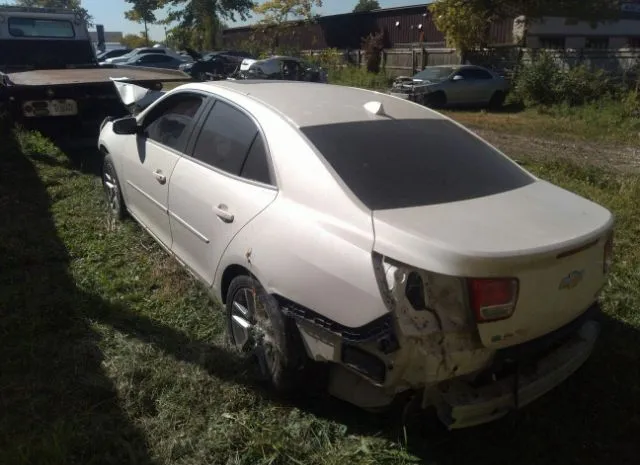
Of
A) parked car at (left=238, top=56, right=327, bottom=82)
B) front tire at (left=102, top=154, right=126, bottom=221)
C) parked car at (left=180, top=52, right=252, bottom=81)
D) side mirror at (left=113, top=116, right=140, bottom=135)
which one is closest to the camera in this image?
side mirror at (left=113, top=116, right=140, bottom=135)

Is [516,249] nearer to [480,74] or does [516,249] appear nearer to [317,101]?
[317,101]

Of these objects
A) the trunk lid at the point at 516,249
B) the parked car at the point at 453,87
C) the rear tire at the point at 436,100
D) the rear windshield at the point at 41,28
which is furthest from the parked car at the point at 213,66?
the trunk lid at the point at 516,249

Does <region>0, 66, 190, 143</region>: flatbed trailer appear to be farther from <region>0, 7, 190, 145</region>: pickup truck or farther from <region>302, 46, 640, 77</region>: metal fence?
<region>302, 46, 640, 77</region>: metal fence

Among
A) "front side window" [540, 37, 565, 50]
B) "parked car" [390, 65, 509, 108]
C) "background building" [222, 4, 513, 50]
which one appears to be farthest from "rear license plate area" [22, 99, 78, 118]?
"background building" [222, 4, 513, 50]

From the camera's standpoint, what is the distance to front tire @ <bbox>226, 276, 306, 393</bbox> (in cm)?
266

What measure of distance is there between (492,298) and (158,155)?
2.77m

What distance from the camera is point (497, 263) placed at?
2.16m

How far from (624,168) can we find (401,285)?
305 inches

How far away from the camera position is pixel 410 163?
2.91 metres

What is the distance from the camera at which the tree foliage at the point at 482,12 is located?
19.2 m

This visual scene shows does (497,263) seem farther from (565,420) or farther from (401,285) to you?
(565,420)

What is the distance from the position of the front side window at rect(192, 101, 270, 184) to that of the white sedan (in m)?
0.01

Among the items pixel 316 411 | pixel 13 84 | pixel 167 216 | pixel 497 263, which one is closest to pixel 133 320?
pixel 167 216

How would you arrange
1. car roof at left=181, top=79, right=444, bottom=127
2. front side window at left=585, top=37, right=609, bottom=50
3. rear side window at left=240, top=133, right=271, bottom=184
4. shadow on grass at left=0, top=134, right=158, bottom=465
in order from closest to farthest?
1. shadow on grass at left=0, top=134, right=158, bottom=465
2. rear side window at left=240, top=133, right=271, bottom=184
3. car roof at left=181, top=79, right=444, bottom=127
4. front side window at left=585, top=37, right=609, bottom=50
